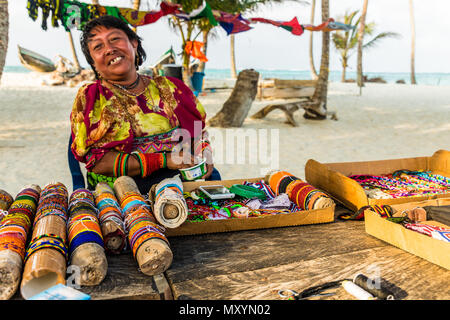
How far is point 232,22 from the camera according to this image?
8102 millimetres

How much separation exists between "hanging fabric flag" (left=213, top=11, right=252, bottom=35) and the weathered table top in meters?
7.09

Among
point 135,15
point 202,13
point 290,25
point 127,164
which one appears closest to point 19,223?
point 127,164

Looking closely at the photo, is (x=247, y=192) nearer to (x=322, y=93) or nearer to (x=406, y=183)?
(x=406, y=183)

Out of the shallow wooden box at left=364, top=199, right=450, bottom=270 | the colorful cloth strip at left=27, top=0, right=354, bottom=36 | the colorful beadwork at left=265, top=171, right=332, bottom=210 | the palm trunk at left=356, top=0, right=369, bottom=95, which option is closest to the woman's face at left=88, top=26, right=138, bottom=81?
the colorful beadwork at left=265, top=171, right=332, bottom=210

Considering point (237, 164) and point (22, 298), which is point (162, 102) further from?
point (237, 164)

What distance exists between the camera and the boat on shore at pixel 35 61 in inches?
869

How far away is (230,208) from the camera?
6.32 feet

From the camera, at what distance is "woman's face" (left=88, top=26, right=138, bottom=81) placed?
2.25 m

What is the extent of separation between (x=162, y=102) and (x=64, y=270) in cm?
147

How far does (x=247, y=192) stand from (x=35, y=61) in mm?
23742

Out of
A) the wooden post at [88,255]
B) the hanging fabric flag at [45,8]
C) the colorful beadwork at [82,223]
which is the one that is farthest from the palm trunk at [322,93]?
the wooden post at [88,255]

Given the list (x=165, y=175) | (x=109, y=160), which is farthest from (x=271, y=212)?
(x=109, y=160)

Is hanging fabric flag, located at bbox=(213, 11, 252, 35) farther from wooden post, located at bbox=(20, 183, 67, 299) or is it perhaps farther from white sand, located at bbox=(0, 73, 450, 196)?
wooden post, located at bbox=(20, 183, 67, 299)

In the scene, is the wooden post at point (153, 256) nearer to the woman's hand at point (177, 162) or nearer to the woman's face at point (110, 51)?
the woman's hand at point (177, 162)
